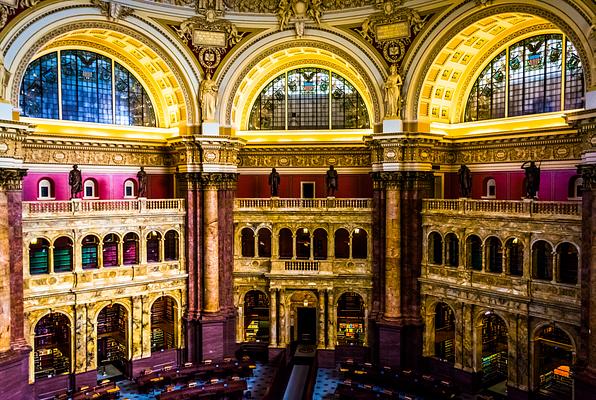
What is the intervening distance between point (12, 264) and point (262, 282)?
13977mm

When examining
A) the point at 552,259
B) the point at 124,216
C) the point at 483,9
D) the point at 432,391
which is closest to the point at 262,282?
the point at 124,216

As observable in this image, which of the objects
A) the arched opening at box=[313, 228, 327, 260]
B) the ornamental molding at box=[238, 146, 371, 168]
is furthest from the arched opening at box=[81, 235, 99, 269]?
the arched opening at box=[313, 228, 327, 260]

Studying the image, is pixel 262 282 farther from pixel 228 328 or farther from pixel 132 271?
pixel 132 271

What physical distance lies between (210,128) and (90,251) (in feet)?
33.6

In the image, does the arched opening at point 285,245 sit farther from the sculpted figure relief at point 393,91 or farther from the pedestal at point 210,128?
the sculpted figure relief at point 393,91

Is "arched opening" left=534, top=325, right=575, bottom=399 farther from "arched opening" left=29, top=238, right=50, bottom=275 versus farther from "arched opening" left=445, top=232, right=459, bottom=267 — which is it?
"arched opening" left=29, top=238, right=50, bottom=275

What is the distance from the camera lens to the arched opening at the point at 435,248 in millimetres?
29234

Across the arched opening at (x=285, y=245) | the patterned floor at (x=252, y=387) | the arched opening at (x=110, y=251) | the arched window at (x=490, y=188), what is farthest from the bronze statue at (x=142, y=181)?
the arched window at (x=490, y=188)

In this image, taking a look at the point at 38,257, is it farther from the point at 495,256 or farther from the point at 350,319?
the point at 495,256

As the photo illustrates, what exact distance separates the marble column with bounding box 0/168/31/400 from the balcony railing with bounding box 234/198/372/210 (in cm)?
1239

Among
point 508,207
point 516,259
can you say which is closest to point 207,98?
point 508,207

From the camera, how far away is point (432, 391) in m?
24.9

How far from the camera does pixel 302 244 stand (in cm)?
3394

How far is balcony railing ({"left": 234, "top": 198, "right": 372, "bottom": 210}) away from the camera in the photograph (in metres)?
31.0
